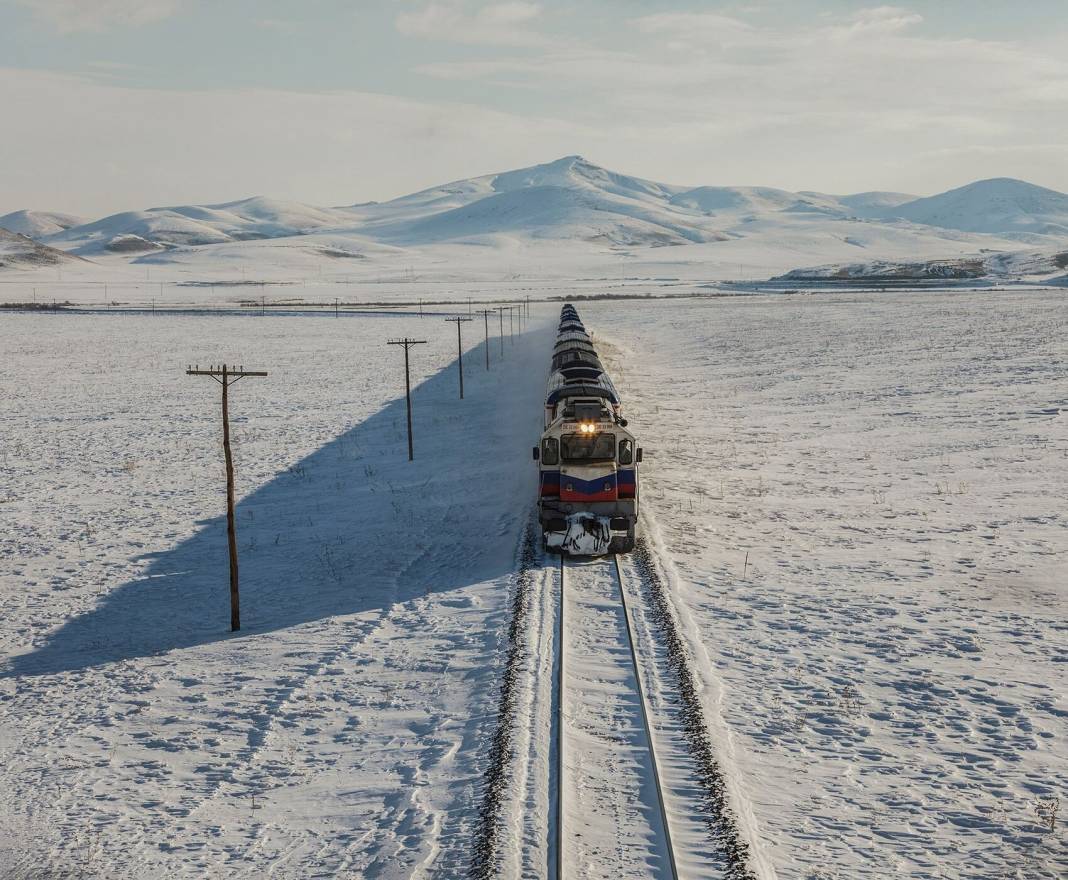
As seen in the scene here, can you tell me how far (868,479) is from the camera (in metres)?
31.0

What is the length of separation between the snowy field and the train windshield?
9.50 feet

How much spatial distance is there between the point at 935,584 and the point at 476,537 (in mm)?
11228

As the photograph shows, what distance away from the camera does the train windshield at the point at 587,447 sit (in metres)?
23.3

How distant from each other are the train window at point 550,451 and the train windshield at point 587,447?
143 mm

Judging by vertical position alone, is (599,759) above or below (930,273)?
below

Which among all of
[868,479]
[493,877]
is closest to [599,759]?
[493,877]

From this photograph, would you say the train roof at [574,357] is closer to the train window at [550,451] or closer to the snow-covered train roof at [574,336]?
the snow-covered train roof at [574,336]

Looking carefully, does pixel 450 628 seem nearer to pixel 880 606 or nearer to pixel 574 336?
pixel 880 606

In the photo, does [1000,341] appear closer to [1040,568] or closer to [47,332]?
[1040,568]

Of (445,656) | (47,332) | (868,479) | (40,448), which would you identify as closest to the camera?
(445,656)

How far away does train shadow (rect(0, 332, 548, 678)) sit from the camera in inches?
782

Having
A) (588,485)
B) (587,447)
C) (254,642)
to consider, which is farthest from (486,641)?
(587,447)

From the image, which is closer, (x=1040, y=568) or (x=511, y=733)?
(x=511, y=733)

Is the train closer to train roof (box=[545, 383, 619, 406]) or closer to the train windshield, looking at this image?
the train windshield
